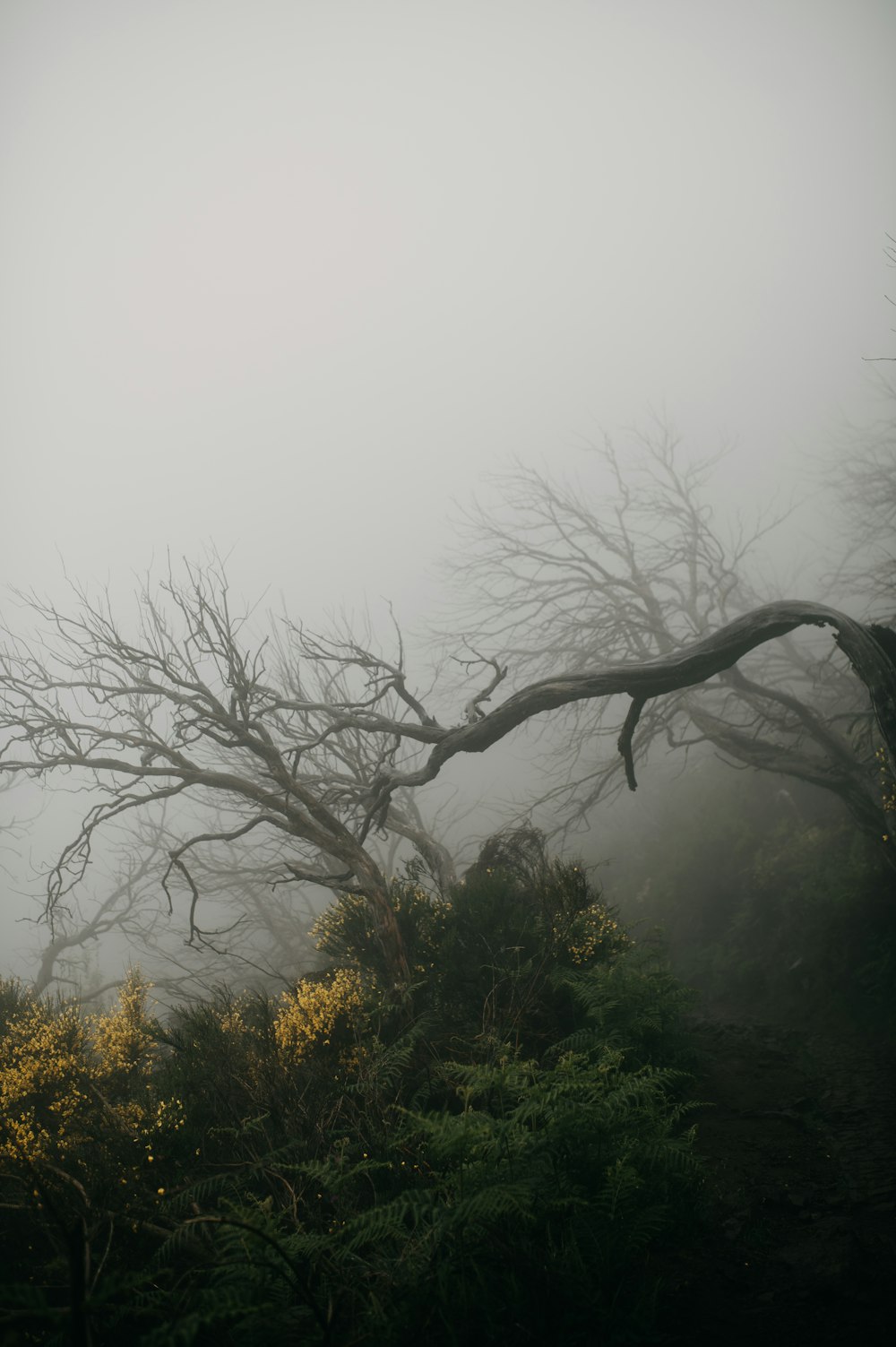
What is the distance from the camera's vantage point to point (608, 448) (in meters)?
15.9

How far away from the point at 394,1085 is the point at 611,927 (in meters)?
3.65

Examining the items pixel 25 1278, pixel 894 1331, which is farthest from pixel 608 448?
pixel 25 1278

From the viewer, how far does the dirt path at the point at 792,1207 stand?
10.3 ft

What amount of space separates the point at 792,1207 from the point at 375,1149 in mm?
2908

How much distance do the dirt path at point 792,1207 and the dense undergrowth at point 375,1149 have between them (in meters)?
0.30

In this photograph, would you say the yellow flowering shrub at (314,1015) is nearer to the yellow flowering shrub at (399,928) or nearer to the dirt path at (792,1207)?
the yellow flowering shrub at (399,928)

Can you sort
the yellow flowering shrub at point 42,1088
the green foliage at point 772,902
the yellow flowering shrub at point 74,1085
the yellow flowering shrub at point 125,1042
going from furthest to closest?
1. the green foliage at point 772,902
2. the yellow flowering shrub at point 125,1042
3. the yellow flowering shrub at point 42,1088
4. the yellow flowering shrub at point 74,1085

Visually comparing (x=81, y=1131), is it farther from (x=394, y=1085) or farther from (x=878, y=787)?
(x=878, y=787)

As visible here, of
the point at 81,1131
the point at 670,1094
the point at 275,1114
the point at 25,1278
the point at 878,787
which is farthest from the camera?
the point at 878,787

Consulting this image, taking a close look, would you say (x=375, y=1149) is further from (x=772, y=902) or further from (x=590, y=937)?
(x=772, y=902)

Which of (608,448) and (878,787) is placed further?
(608,448)

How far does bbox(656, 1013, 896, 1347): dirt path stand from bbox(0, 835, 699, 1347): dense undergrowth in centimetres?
30

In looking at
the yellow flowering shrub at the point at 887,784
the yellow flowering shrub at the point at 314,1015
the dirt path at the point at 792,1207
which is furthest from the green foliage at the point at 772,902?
the yellow flowering shrub at the point at 314,1015

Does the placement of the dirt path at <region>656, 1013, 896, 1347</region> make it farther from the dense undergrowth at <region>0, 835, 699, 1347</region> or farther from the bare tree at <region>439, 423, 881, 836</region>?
the bare tree at <region>439, 423, 881, 836</region>
